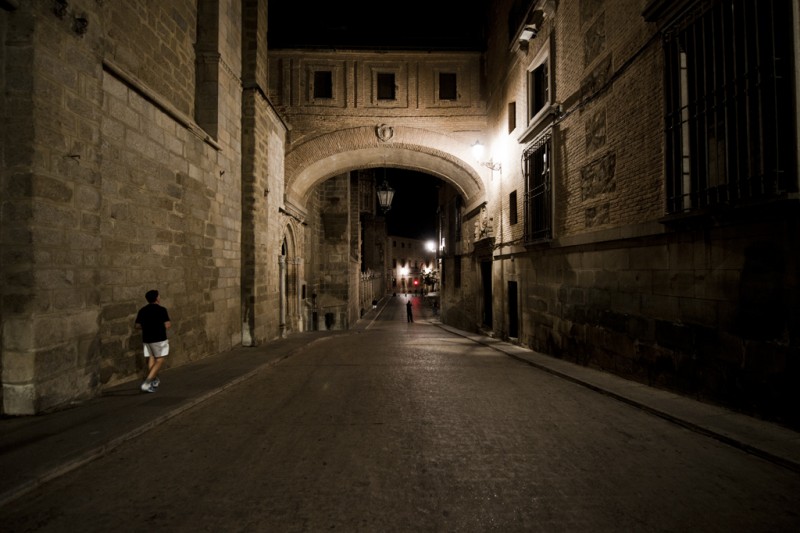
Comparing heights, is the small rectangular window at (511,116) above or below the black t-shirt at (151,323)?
above

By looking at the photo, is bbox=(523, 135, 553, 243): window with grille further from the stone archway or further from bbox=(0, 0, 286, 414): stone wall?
bbox=(0, 0, 286, 414): stone wall

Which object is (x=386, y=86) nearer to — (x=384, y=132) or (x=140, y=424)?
(x=384, y=132)

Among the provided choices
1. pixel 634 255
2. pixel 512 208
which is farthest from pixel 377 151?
pixel 634 255

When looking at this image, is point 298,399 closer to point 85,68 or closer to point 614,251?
point 85,68

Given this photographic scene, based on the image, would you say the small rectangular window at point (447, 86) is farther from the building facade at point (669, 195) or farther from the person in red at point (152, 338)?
the person in red at point (152, 338)

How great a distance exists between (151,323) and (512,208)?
10057 millimetres

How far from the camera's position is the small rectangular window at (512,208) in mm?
12381

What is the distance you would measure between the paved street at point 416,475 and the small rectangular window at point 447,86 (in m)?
12.7

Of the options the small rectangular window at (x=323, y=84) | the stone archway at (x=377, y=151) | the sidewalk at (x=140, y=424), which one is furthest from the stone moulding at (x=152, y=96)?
the small rectangular window at (x=323, y=84)

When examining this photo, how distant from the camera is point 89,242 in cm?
518

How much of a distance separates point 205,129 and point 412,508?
29.9 ft

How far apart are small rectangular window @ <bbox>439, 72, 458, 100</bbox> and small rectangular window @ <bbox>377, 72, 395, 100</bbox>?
1797 millimetres

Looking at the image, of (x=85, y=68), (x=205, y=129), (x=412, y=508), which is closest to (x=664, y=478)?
(x=412, y=508)

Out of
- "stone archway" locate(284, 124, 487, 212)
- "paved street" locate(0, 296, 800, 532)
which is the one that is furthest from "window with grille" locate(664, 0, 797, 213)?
"stone archway" locate(284, 124, 487, 212)
